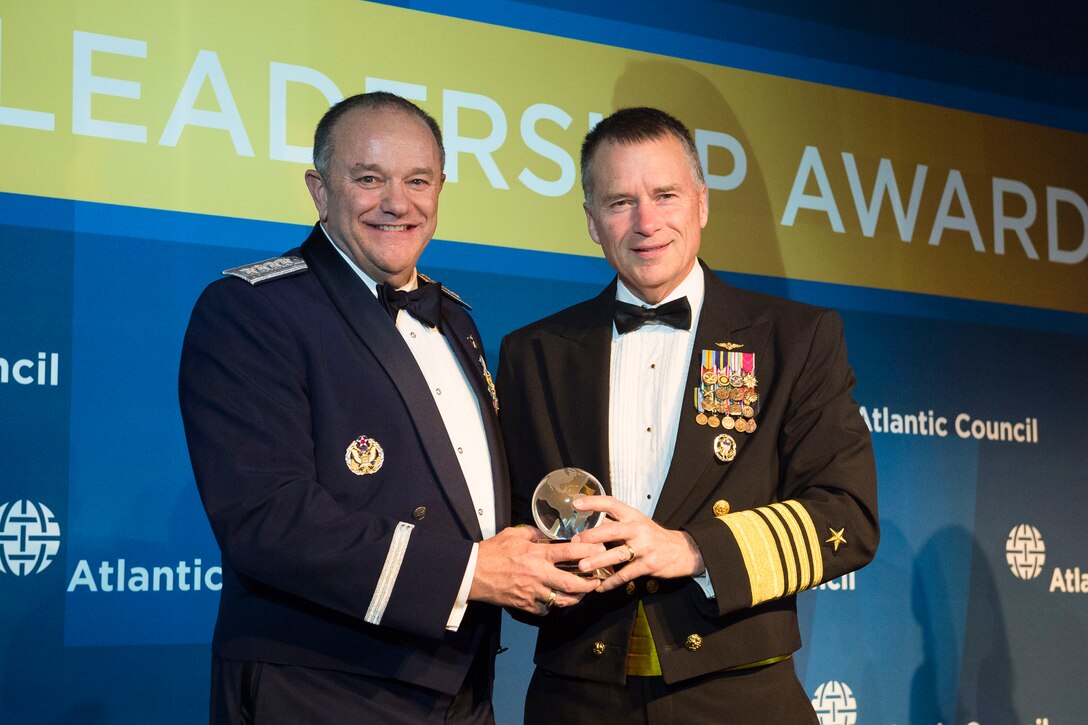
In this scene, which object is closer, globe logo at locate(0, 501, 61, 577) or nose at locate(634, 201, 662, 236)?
nose at locate(634, 201, 662, 236)

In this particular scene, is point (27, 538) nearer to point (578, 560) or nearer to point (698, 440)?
point (578, 560)

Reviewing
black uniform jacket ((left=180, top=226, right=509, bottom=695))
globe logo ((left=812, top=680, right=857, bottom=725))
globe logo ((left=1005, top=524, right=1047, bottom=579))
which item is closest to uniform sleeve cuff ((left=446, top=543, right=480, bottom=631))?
black uniform jacket ((left=180, top=226, right=509, bottom=695))

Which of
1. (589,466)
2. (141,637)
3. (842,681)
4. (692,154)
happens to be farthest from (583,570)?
(842,681)

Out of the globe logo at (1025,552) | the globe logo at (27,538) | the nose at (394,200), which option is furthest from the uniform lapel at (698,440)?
the globe logo at (1025,552)

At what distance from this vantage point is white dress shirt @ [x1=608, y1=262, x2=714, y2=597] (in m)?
2.36

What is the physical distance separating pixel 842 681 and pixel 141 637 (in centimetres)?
234

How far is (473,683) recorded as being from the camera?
2.31 meters

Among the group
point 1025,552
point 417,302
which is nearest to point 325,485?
point 417,302

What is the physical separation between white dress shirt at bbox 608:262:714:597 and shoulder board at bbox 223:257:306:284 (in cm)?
68

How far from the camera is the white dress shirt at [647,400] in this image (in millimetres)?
2361

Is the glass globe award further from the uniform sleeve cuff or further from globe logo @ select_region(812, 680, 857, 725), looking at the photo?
globe logo @ select_region(812, 680, 857, 725)

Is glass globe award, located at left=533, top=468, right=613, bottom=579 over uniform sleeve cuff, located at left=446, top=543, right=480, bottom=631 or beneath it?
over

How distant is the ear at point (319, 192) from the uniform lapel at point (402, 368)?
163 millimetres

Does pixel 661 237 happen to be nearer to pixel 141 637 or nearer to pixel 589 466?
pixel 589 466
